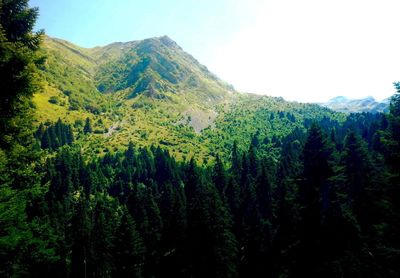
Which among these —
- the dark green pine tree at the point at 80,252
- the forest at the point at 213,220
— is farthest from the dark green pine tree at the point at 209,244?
the dark green pine tree at the point at 80,252

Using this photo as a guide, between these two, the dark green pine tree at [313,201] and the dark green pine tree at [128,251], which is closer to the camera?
the dark green pine tree at [313,201]

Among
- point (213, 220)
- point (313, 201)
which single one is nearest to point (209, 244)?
point (213, 220)

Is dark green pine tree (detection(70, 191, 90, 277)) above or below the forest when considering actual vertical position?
below

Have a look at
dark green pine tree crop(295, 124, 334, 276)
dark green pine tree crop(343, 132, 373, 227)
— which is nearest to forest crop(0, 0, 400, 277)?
dark green pine tree crop(295, 124, 334, 276)

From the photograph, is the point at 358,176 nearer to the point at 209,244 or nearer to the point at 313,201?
the point at 209,244

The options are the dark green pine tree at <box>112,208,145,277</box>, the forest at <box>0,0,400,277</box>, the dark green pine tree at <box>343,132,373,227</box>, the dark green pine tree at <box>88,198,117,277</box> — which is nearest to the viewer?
the forest at <box>0,0,400,277</box>

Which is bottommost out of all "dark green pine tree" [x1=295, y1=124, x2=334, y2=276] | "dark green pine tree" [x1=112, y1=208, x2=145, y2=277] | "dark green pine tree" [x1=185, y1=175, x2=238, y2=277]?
"dark green pine tree" [x1=112, y1=208, x2=145, y2=277]

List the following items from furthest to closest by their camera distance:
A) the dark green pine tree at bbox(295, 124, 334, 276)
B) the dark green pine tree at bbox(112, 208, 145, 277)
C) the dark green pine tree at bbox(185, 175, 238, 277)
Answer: the dark green pine tree at bbox(112, 208, 145, 277), the dark green pine tree at bbox(185, 175, 238, 277), the dark green pine tree at bbox(295, 124, 334, 276)

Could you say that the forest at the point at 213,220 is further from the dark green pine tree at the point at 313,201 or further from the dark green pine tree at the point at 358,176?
the dark green pine tree at the point at 358,176

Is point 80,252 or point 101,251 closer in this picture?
point 101,251

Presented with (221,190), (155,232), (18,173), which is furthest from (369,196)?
(221,190)

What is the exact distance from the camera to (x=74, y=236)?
6288 cm

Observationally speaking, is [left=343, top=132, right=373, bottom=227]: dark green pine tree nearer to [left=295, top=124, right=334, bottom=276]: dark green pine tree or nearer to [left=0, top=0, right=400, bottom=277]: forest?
[left=0, top=0, right=400, bottom=277]: forest

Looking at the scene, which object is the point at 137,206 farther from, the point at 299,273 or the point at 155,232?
the point at 299,273
